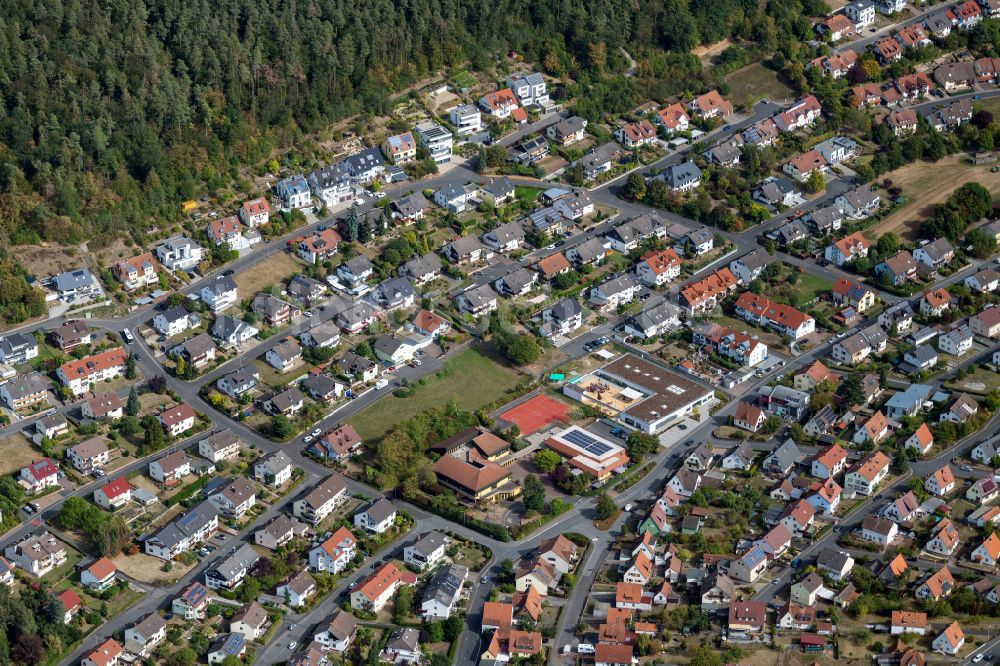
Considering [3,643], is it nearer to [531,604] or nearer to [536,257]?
[531,604]

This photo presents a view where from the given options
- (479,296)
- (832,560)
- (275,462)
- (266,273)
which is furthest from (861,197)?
(275,462)

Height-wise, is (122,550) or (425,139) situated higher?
(425,139)

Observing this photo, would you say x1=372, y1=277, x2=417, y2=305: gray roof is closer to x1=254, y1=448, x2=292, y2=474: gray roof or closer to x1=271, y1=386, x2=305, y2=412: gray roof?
x1=271, y1=386, x2=305, y2=412: gray roof

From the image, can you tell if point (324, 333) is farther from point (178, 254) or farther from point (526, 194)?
point (526, 194)

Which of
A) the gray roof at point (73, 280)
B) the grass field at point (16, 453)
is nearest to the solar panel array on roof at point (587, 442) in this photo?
the grass field at point (16, 453)

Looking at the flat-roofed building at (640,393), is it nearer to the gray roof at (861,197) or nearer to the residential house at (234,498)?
the residential house at (234,498)

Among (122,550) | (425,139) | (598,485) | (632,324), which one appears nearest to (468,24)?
→ (425,139)
